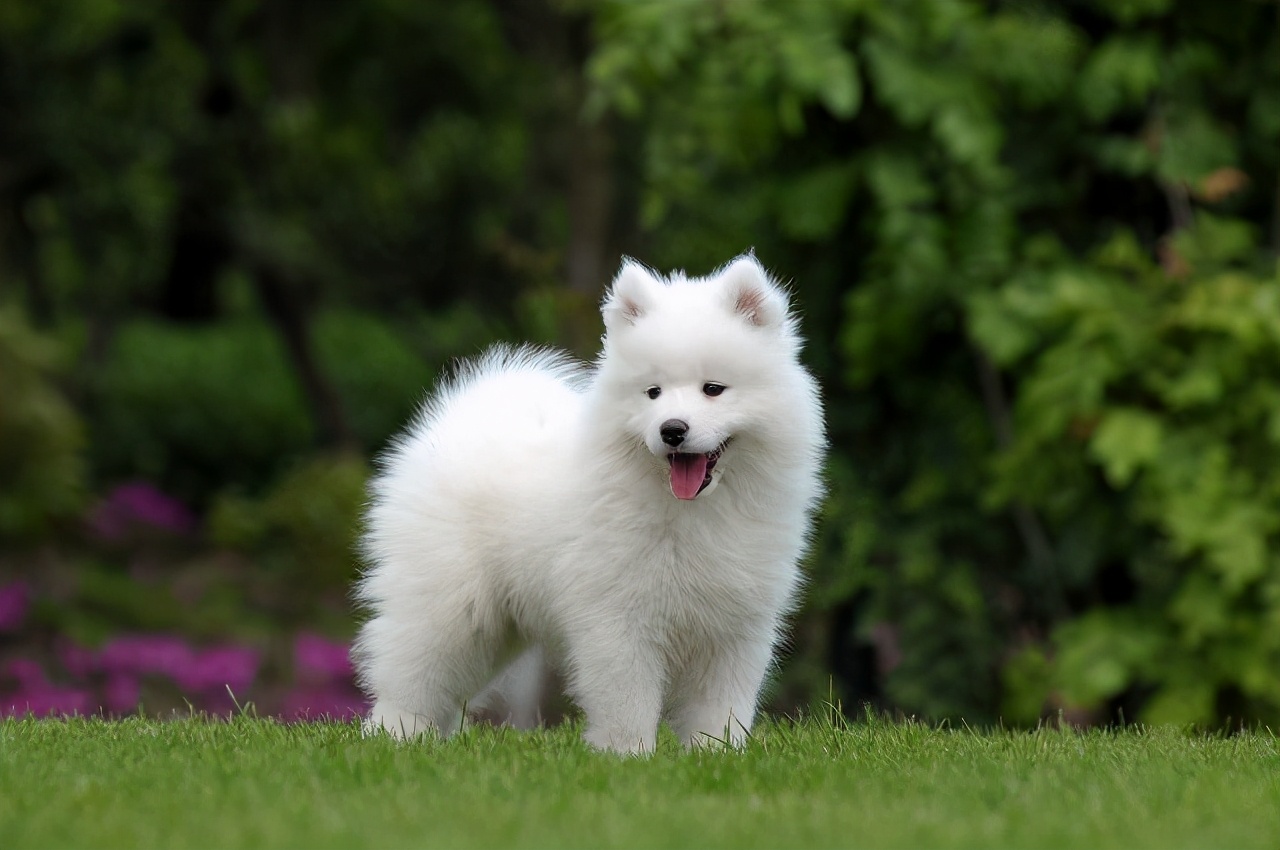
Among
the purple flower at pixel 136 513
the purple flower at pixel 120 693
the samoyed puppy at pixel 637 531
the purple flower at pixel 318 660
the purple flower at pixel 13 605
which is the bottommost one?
the purple flower at pixel 136 513

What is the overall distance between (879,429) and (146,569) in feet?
22.5

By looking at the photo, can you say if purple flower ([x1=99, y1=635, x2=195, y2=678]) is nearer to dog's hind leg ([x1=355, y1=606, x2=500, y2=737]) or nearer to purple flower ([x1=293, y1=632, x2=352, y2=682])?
purple flower ([x1=293, y1=632, x2=352, y2=682])

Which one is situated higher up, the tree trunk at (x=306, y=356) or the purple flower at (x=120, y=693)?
the tree trunk at (x=306, y=356)

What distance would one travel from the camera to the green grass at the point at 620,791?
3.89m

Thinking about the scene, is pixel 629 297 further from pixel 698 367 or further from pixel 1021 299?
pixel 1021 299

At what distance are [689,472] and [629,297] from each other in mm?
560

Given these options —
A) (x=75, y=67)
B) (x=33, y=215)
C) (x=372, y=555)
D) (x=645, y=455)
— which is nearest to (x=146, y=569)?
(x=33, y=215)

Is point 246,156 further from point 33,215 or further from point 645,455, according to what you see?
point 645,455

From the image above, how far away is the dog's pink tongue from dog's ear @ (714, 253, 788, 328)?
46 centimetres

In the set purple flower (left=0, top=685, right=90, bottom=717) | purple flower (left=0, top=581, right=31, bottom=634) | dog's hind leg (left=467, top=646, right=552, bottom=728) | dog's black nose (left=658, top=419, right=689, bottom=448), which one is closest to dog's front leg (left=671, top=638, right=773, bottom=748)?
dog's black nose (left=658, top=419, right=689, bottom=448)

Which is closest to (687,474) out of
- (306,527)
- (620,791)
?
(620,791)

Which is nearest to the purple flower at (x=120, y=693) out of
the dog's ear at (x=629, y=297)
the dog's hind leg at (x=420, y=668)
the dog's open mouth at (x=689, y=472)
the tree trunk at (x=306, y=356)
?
the tree trunk at (x=306, y=356)

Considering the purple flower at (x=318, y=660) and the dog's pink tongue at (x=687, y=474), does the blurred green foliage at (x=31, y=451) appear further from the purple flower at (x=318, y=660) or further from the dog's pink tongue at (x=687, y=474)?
the dog's pink tongue at (x=687, y=474)

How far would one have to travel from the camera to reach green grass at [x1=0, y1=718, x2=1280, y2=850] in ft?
12.8
